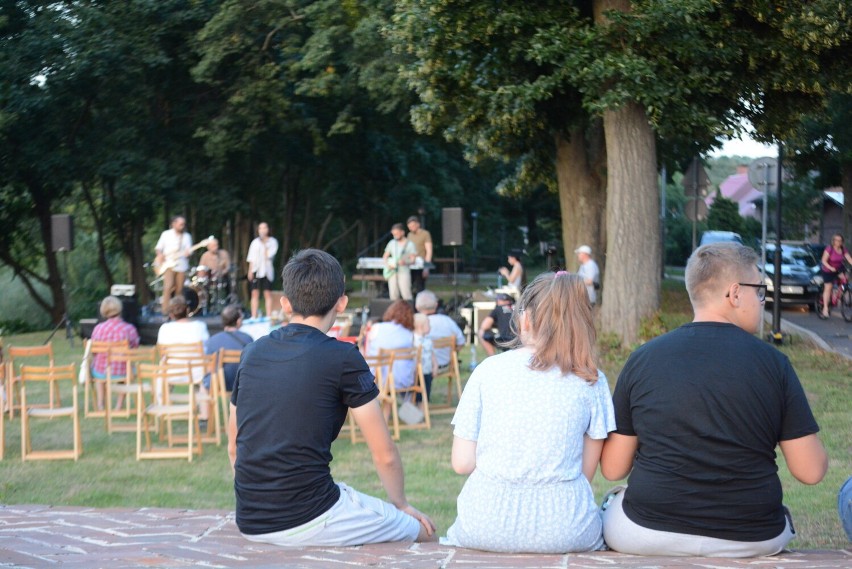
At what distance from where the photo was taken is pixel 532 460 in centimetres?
382

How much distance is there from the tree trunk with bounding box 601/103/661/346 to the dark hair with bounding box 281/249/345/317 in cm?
1149

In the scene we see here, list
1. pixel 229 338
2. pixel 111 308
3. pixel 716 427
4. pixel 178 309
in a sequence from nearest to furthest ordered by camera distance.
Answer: pixel 716 427
pixel 229 338
pixel 178 309
pixel 111 308

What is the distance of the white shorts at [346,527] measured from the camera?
4082 mm

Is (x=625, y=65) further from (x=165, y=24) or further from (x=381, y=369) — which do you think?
(x=165, y=24)

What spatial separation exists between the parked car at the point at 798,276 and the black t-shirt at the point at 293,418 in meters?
19.9

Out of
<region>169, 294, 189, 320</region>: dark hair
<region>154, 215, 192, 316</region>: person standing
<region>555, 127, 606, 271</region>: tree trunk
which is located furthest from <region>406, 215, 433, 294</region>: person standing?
<region>169, 294, 189, 320</region>: dark hair

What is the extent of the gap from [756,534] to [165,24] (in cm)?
2507

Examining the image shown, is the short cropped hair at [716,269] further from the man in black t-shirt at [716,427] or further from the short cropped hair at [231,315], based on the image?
the short cropped hair at [231,315]

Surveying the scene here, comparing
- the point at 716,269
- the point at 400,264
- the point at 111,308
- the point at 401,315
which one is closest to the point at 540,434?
the point at 716,269

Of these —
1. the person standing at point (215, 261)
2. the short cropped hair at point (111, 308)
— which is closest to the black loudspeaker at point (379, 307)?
the person standing at point (215, 261)

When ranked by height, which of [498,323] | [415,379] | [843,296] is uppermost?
[498,323]

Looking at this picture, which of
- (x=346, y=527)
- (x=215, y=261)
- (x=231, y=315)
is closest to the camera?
(x=346, y=527)

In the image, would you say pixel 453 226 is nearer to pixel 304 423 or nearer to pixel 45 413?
pixel 45 413

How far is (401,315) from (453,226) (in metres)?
10.5
